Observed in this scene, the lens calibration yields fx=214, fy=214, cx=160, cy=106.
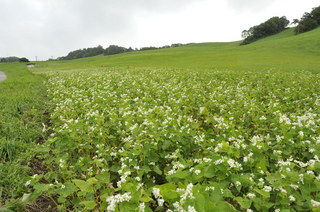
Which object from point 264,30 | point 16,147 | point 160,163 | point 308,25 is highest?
point 264,30

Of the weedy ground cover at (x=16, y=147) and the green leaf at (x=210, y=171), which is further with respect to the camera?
the weedy ground cover at (x=16, y=147)

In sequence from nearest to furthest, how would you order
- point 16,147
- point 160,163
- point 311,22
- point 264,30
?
point 160,163 < point 16,147 < point 311,22 < point 264,30

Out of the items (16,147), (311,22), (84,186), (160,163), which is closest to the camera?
(84,186)

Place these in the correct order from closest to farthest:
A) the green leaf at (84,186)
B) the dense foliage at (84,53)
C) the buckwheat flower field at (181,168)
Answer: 1. the buckwheat flower field at (181,168)
2. the green leaf at (84,186)
3. the dense foliage at (84,53)

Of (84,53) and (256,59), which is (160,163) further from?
(84,53)

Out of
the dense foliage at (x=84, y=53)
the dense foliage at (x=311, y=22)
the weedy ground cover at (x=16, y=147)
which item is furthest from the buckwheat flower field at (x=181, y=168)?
the dense foliage at (x=84, y=53)

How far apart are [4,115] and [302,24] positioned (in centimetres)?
9080

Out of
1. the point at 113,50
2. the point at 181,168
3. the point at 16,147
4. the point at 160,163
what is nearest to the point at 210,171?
the point at 181,168

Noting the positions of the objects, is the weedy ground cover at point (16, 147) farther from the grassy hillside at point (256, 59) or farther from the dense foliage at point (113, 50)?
the dense foliage at point (113, 50)

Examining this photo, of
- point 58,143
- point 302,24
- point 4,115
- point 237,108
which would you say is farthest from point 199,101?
point 302,24

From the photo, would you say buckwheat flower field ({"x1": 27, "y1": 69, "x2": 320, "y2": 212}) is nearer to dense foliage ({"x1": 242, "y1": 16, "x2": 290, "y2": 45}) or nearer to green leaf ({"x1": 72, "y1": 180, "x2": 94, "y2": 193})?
green leaf ({"x1": 72, "y1": 180, "x2": 94, "y2": 193})

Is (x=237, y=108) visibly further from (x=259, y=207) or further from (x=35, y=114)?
(x=35, y=114)

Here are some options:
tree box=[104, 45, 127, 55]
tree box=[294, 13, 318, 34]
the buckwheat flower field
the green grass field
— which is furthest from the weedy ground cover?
tree box=[104, 45, 127, 55]

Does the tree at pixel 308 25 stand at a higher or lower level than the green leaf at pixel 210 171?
higher
